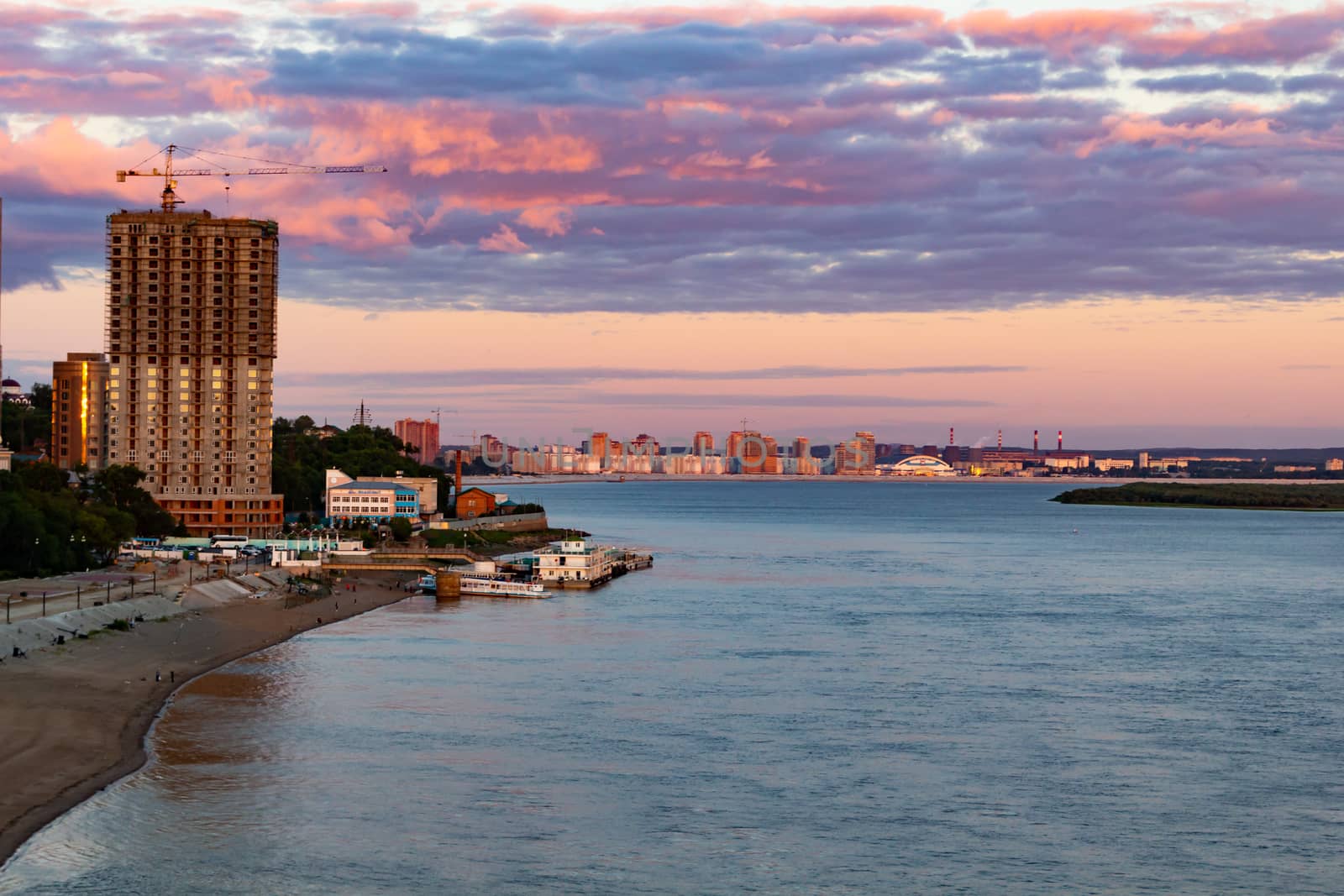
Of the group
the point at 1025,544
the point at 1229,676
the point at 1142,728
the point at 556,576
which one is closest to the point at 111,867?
the point at 1142,728

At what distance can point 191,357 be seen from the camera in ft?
468

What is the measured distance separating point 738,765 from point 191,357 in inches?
4356

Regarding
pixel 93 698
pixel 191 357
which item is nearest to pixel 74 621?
pixel 93 698

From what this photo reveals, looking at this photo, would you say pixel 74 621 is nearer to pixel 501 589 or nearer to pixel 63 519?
pixel 63 519

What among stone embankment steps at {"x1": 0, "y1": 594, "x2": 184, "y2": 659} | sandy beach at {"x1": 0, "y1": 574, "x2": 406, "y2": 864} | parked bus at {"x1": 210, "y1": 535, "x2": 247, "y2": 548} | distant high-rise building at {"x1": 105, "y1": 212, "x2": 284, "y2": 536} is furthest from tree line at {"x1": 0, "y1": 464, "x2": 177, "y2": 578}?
distant high-rise building at {"x1": 105, "y1": 212, "x2": 284, "y2": 536}

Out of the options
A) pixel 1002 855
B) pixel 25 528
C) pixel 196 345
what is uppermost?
pixel 196 345

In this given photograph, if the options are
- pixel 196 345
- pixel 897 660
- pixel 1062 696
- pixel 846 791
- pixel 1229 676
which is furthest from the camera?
pixel 196 345

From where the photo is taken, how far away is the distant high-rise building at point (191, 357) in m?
141

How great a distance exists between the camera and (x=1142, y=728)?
52.5 meters

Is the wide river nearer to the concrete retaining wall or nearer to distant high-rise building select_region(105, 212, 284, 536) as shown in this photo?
distant high-rise building select_region(105, 212, 284, 536)

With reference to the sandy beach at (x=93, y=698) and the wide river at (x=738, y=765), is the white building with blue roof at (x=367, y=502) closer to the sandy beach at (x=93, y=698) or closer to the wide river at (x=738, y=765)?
the sandy beach at (x=93, y=698)

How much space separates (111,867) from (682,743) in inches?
787

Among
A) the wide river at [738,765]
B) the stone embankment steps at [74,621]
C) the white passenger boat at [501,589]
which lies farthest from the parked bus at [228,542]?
the wide river at [738,765]

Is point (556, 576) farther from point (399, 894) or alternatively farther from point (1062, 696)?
point (399, 894)
